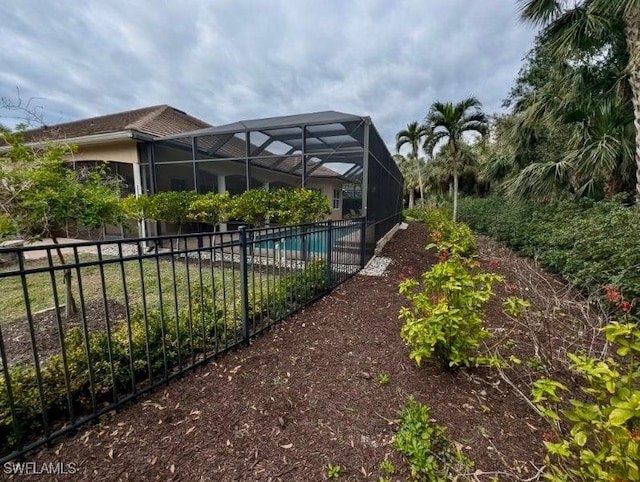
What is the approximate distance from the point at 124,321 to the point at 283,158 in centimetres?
600

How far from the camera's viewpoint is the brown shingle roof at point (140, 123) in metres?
10.1

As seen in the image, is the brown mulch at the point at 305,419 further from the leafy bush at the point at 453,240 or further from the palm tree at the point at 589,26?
the palm tree at the point at 589,26

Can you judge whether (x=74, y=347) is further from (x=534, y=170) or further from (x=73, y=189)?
(x=534, y=170)

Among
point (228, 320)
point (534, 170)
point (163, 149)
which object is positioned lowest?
point (228, 320)

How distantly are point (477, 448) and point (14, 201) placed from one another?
546 centimetres

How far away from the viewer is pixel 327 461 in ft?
5.62

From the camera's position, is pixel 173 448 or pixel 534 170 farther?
pixel 534 170

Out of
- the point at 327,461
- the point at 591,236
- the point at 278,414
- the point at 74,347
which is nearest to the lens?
the point at 327,461

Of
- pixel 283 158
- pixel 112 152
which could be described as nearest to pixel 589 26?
pixel 283 158

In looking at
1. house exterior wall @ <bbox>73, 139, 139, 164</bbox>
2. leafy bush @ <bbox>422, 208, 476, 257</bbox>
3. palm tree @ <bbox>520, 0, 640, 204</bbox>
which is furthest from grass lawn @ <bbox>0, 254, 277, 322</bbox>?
palm tree @ <bbox>520, 0, 640, 204</bbox>

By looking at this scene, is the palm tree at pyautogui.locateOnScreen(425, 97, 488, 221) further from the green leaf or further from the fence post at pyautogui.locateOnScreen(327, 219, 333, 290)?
the green leaf

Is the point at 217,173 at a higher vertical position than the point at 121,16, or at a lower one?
lower

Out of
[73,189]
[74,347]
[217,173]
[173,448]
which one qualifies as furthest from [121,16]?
[173,448]

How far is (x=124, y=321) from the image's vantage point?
3160 mm
